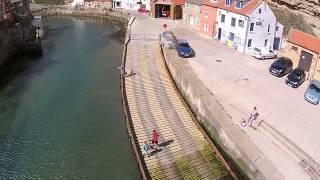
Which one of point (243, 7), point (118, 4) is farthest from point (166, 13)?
point (243, 7)

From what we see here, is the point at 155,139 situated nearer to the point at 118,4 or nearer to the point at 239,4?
the point at 239,4

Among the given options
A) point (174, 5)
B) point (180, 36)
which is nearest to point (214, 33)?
point (180, 36)

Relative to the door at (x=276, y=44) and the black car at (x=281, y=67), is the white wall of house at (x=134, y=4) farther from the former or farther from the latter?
the black car at (x=281, y=67)

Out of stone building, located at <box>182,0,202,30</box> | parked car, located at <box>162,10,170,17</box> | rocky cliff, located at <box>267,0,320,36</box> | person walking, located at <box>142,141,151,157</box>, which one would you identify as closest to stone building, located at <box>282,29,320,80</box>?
rocky cliff, located at <box>267,0,320,36</box>

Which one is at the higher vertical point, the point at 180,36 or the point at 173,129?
the point at 180,36

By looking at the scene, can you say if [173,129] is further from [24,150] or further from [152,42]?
[152,42]

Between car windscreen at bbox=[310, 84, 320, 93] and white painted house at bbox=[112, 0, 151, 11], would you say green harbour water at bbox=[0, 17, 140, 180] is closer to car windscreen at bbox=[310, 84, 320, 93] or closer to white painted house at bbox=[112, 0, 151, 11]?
white painted house at bbox=[112, 0, 151, 11]
